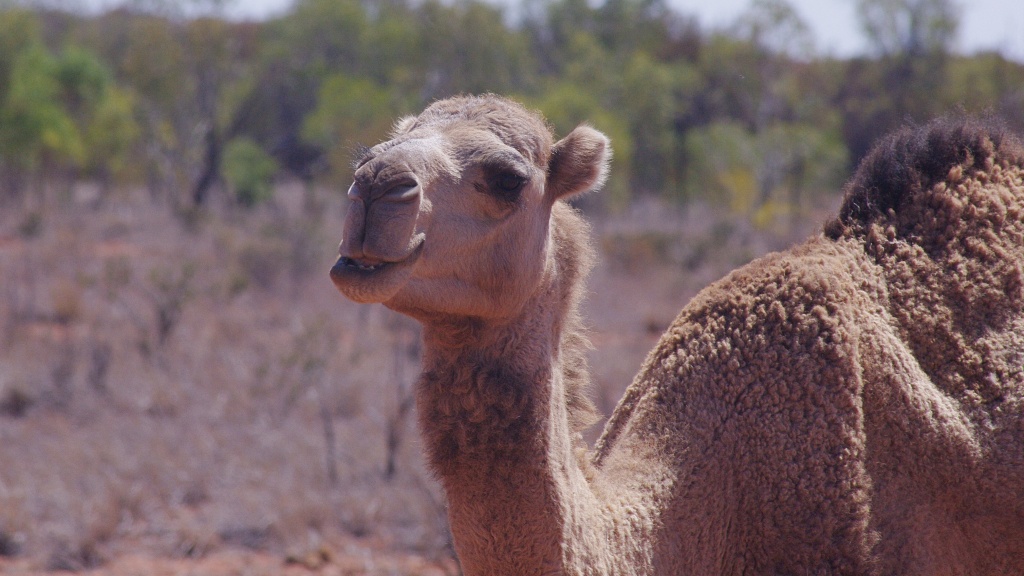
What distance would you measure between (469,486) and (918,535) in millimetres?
1506

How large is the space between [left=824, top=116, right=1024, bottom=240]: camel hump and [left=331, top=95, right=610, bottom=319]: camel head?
1.06 meters

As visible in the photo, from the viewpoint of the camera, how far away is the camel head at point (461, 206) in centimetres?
297

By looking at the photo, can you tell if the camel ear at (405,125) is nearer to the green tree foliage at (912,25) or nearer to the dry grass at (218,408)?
the dry grass at (218,408)

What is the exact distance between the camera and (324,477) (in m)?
9.88

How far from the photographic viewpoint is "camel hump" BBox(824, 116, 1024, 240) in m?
4.15

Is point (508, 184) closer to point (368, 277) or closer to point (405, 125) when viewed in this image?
point (405, 125)

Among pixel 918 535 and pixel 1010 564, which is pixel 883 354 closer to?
pixel 918 535

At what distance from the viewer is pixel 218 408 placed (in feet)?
38.3

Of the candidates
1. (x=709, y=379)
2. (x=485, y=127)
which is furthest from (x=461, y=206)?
(x=709, y=379)

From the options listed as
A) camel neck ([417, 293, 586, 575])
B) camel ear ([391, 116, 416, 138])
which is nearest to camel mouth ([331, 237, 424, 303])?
camel neck ([417, 293, 586, 575])

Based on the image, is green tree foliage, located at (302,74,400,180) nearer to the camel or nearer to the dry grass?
the dry grass

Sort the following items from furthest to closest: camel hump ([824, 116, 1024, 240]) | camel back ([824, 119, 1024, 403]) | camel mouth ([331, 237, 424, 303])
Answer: camel hump ([824, 116, 1024, 240]) < camel back ([824, 119, 1024, 403]) < camel mouth ([331, 237, 424, 303])

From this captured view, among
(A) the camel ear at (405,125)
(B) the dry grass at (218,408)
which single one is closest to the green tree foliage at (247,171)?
(B) the dry grass at (218,408)

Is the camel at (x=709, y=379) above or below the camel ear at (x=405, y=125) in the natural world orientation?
below
